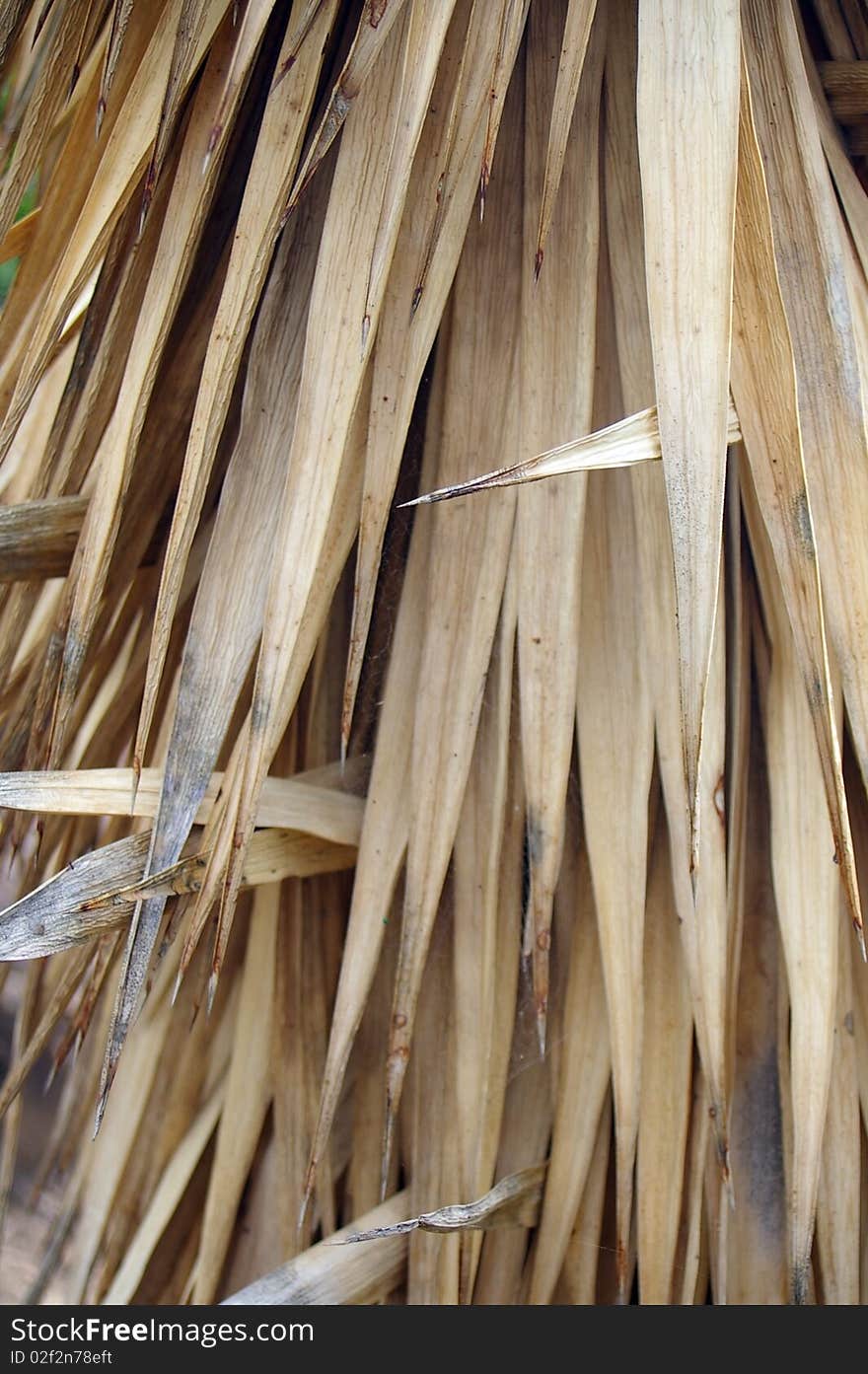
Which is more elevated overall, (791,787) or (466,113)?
(466,113)

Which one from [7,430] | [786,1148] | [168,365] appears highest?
[168,365]

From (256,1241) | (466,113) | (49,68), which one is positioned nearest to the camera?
(466,113)

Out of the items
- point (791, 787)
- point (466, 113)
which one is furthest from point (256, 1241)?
point (466, 113)

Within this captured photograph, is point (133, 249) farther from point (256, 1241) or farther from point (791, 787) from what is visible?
point (256, 1241)

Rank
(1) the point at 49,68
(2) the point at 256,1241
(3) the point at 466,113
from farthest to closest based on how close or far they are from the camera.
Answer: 1. (2) the point at 256,1241
2. (1) the point at 49,68
3. (3) the point at 466,113

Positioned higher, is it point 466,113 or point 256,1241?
point 466,113

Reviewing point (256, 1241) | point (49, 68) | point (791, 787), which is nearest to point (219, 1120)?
point (256, 1241)
